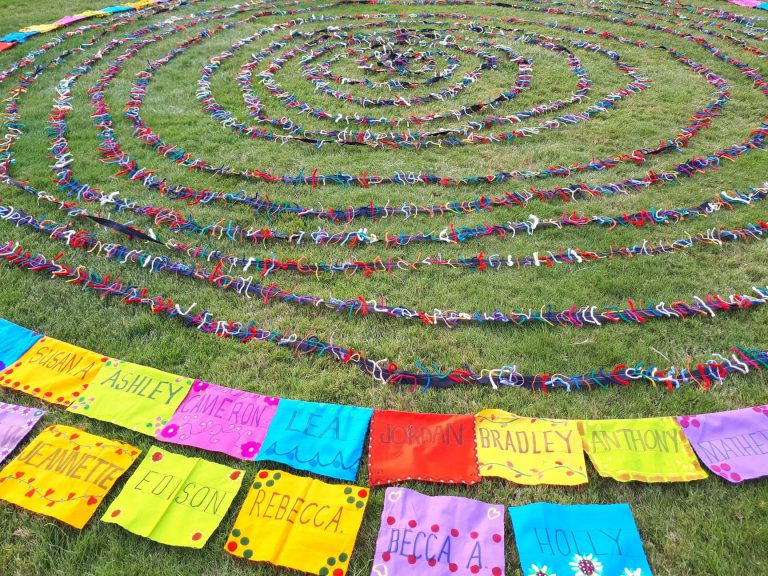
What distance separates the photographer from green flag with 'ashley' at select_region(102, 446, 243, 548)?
9.60 feet

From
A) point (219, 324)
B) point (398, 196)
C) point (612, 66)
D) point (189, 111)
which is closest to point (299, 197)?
point (398, 196)

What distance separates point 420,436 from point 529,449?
0.61 m

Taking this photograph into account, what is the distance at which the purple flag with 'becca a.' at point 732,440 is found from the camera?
3.11 metres

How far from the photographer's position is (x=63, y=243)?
507 centimetres

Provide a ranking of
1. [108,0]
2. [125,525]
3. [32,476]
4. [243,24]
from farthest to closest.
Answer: [108,0]
[243,24]
[32,476]
[125,525]

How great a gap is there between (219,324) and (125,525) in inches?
61.2

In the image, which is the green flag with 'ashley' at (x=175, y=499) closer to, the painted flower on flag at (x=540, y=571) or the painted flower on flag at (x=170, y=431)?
the painted flower on flag at (x=170, y=431)

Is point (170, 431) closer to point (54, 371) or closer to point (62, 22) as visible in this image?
point (54, 371)

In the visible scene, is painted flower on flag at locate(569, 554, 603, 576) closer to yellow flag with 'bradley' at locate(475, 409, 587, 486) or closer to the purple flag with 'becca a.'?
yellow flag with 'bradley' at locate(475, 409, 587, 486)

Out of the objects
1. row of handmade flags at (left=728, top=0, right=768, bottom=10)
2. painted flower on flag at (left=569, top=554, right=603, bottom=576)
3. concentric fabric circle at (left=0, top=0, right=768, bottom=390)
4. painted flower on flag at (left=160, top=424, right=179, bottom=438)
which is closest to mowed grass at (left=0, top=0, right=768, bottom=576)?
concentric fabric circle at (left=0, top=0, right=768, bottom=390)

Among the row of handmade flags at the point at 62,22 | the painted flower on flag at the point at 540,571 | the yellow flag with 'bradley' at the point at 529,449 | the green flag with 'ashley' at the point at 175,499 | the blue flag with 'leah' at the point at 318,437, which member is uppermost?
the row of handmade flags at the point at 62,22

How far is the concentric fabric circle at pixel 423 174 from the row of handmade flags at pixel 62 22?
4.04 ft

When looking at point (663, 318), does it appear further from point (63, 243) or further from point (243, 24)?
point (243, 24)

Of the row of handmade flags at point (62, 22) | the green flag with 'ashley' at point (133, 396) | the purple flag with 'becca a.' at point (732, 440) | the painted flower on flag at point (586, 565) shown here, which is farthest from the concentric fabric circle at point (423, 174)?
the row of handmade flags at point (62, 22)
